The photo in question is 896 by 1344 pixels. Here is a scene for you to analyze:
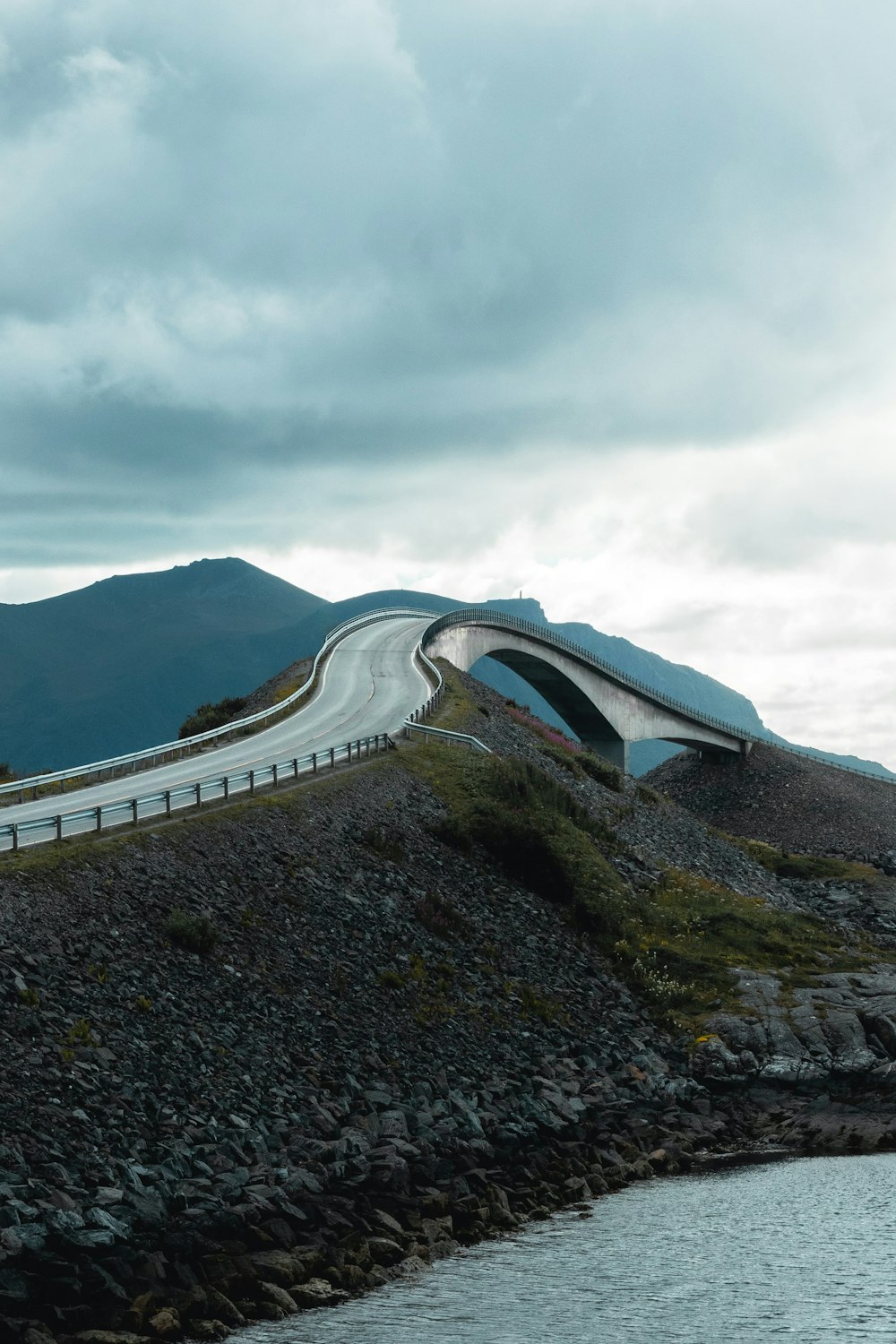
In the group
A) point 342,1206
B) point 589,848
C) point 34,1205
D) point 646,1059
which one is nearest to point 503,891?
point 589,848

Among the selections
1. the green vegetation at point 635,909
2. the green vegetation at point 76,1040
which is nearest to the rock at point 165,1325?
the green vegetation at point 76,1040

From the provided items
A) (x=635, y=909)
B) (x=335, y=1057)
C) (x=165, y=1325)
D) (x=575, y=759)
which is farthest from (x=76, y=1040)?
(x=575, y=759)

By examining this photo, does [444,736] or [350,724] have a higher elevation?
[350,724]

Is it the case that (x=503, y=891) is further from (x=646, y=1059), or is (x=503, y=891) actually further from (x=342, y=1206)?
(x=342, y=1206)

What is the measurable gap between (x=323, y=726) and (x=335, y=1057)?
107 ft

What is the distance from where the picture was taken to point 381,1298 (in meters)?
20.4

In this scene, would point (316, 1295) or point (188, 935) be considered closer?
point (316, 1295)

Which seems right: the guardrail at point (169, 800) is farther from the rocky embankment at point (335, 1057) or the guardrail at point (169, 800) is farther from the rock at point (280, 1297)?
the rock at point (280, 1297)

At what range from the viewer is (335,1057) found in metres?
29.0

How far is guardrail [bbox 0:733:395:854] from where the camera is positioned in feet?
109

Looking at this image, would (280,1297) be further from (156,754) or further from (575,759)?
(575,759)

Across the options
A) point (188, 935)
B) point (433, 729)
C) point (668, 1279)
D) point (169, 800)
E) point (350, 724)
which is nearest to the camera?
point (668, 1279)

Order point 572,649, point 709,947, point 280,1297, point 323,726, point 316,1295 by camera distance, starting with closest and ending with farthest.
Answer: point 280,1297, point 316,1295, point 709,947, point 323,726, point 572,649

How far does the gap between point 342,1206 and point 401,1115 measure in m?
4.30
